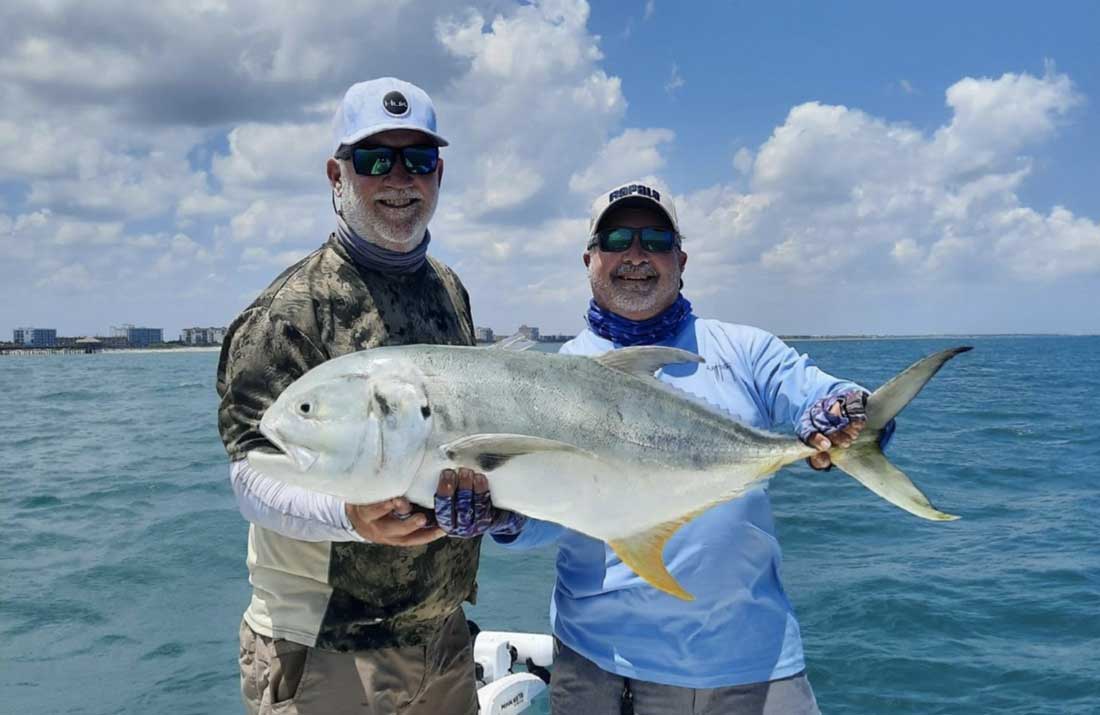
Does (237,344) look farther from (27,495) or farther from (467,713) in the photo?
(27,495)

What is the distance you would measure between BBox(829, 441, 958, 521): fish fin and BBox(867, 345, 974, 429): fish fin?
0.10 metres

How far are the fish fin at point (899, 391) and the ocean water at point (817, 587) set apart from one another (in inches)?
211

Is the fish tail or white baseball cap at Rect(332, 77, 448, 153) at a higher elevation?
white baseball cap at Rect(332, 77, 448, 153)

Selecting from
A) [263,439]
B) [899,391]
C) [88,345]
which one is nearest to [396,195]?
[263,439]

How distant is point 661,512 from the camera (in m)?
2.65

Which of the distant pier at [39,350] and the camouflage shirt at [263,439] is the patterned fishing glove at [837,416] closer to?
the camouflage shirt at [263,439]

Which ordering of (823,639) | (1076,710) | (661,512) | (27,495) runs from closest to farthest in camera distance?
1. (661,512)
2. (1076,710)
3. (823,639)
4. (27,495)

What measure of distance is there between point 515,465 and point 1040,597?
9178 mm

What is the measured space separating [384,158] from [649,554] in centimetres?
173

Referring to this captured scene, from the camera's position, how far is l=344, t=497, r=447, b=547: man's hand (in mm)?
2348

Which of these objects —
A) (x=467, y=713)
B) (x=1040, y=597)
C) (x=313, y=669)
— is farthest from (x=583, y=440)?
(x=1040, y=597)

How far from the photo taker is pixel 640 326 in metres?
3.51

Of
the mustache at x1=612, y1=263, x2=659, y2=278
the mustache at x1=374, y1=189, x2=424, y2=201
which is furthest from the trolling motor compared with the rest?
the mustache at x1=374, y1=189, x2=424, y2=201

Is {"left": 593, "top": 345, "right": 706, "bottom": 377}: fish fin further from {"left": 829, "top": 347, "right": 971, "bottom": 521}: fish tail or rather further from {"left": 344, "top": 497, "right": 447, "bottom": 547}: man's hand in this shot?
{"left": 344, "top": 497, "right": 447, "bottom": 547}: man's hand
